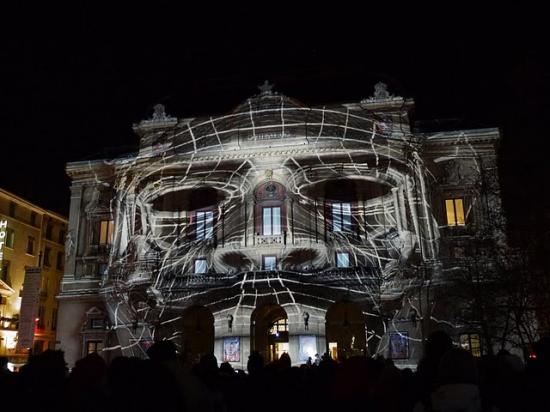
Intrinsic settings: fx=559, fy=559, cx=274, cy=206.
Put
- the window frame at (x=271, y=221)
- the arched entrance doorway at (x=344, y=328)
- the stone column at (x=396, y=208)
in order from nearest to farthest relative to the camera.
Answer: the stone column at (x=396, y=208), the arched entrance doorway at (x=344, y=328), the window frame at (x=271, y=221)

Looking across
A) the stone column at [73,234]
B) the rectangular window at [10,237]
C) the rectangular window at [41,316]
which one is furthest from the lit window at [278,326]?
the rectangular window at [10,237]

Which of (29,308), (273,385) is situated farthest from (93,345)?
(273,385)

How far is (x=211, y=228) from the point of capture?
114 ft

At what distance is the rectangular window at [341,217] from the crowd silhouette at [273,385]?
1043 inches

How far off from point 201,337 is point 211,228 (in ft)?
21.8

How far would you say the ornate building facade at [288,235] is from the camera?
3050 centimetres

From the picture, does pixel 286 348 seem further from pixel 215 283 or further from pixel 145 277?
pixel 145 277

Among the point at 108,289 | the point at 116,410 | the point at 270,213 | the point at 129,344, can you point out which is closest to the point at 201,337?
the point at 129,344

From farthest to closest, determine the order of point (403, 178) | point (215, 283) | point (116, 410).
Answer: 1. point (403, 178)
2. point (215, 283)
3. point (116, 410)

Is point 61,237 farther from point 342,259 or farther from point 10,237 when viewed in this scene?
point 342,259

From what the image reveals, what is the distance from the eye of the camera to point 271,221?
34.0m

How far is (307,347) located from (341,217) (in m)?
8.29

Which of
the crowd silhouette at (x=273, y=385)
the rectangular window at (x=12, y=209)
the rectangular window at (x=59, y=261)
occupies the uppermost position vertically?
the rectangular window at (x=12, y=209)

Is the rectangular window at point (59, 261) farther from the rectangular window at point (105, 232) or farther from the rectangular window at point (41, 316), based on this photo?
the rectangular window at point (105, 232)
